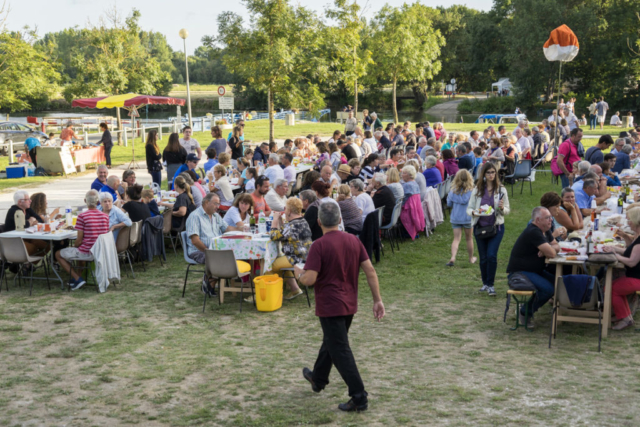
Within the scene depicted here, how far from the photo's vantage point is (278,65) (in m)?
19.3

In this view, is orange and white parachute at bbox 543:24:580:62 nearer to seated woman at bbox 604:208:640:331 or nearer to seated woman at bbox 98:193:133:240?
seated woman at bbox 604:208:640:331

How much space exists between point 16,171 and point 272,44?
8.75 meters

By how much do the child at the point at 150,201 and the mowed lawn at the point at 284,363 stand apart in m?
1.48

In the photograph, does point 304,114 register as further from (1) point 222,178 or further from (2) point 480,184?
(2) point 480,184

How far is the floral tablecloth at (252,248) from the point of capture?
307 inches

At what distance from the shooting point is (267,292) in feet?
25.0

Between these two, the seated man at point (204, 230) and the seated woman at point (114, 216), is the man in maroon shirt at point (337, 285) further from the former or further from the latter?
the seated woman at point (114, 216)

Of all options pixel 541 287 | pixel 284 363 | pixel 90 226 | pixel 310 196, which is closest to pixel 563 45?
pixel 310 196

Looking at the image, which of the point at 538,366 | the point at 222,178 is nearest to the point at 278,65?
the point at 222,178

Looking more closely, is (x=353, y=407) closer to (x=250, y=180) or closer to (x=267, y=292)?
(x=267, y=292)

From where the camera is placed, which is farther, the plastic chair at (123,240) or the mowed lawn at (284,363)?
the plastic chair at (123,240)

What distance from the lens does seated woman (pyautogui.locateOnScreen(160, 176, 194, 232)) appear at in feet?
32.0

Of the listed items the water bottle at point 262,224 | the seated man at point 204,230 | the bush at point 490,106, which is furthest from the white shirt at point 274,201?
the bush at point 490,106

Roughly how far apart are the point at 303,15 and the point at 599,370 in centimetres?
1645
